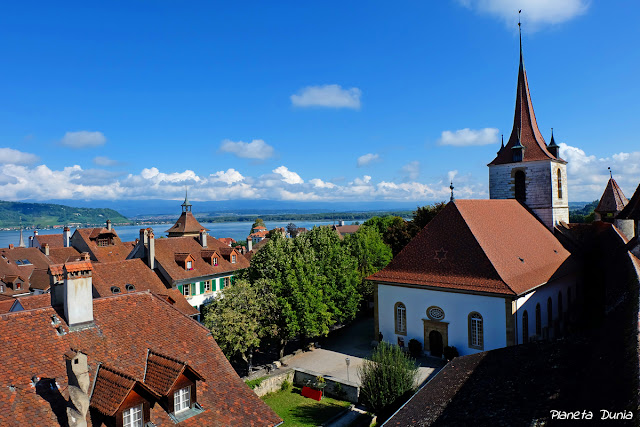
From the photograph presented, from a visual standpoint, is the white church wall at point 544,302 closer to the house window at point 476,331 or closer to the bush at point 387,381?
the house window at point 476,331

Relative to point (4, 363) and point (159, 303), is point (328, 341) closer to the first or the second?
point (159, 303)

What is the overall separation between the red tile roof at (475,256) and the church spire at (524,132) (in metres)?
8.72

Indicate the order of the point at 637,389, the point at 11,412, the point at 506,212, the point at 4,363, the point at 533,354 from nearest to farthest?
the point at 637,389 → the point at 11,412 → the point at 4,363 → the point at 533,354 → the point at 506,212

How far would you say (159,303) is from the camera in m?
13.4

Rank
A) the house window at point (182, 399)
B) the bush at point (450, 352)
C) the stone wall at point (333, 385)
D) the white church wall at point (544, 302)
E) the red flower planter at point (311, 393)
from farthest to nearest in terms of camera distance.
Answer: the bush at point (450, 352) < the white church wall at point (544, 302) < the red flower planter at point (311, 393) < the stone wall at point (333, 385) < the house window at point (182, 399)

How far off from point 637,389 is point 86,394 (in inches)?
408

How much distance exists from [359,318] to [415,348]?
1211cm

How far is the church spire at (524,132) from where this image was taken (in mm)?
36531

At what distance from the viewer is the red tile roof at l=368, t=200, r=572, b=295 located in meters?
24.0

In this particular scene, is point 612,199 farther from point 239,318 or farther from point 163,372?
point 163,372

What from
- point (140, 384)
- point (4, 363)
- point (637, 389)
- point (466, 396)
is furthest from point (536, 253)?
point (4, 363)

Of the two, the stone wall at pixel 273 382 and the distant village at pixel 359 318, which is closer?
the distant village at pixel 359 318

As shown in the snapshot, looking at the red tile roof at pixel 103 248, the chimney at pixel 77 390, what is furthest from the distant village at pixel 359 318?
the red tile roof at pixel 103 248

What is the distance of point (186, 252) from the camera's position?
36969mm
